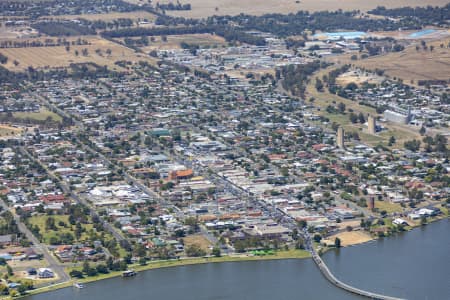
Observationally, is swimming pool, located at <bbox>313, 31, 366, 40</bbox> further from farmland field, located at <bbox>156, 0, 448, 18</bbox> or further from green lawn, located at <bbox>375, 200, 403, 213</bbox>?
green lawn, located at <bbox>375, 200, 403, 213</bbox>

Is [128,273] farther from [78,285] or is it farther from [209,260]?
[209,260]

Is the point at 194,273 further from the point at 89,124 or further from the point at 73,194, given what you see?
the point at 89,124

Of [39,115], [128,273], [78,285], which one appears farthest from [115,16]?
[78,285]

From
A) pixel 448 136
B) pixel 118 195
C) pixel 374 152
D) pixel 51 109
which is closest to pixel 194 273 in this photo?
pixel 118 195

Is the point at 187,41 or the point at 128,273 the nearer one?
the point at 128,273

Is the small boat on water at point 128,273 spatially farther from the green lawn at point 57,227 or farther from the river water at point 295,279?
the green lawn at point 57,227

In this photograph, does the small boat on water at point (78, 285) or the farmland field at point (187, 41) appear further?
the farmland field at point (187, 41)

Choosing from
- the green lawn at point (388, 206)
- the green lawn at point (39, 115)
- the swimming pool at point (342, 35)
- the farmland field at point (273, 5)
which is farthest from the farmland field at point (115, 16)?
the green lawn at point (388, 206)
